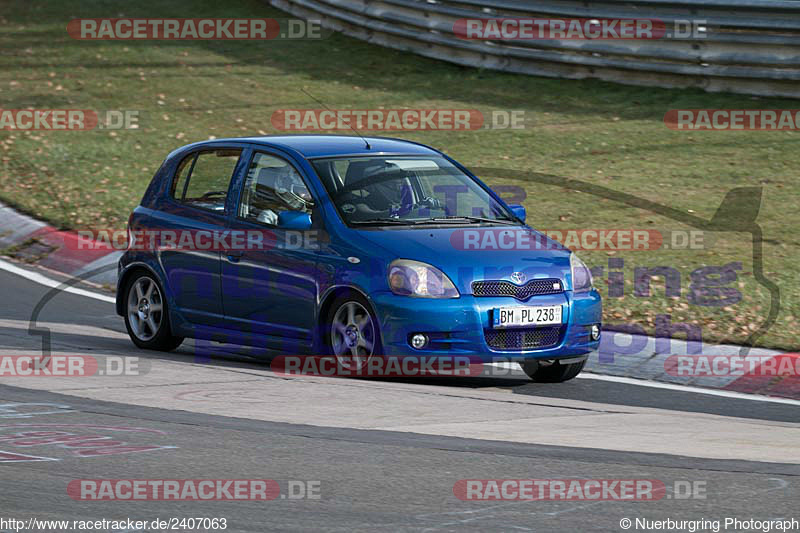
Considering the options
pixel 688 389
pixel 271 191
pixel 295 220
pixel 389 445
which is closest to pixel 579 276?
pixel 688 389

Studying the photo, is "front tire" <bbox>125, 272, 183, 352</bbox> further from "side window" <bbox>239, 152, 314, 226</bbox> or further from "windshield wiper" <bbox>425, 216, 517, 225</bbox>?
"windshield wiper" <bbox>425, 216, 517, 225</bbox>

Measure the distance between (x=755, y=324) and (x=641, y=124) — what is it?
741 centimetres

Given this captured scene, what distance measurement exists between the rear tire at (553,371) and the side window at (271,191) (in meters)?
1.98

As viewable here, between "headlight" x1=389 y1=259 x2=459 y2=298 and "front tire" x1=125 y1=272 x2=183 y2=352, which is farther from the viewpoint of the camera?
"front tire" x1=125 y1=272 x2=183 y2=352

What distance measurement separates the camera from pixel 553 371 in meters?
9.77

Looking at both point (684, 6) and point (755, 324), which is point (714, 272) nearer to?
point (755, 324)

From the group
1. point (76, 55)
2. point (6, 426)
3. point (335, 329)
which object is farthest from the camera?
point (76, 55)

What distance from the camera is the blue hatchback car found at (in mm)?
8992

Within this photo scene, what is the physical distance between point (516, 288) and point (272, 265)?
181 centimetres

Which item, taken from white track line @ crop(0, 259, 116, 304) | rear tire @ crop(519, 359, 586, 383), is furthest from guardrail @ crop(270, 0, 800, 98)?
rear tire @ crop(519, 359, 586, 383)

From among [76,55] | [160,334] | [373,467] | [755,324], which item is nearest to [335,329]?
[160,334]

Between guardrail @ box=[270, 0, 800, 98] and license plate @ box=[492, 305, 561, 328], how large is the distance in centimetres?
954

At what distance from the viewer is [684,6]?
18312 millimetres

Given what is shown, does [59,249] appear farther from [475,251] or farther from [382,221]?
[475,251]
